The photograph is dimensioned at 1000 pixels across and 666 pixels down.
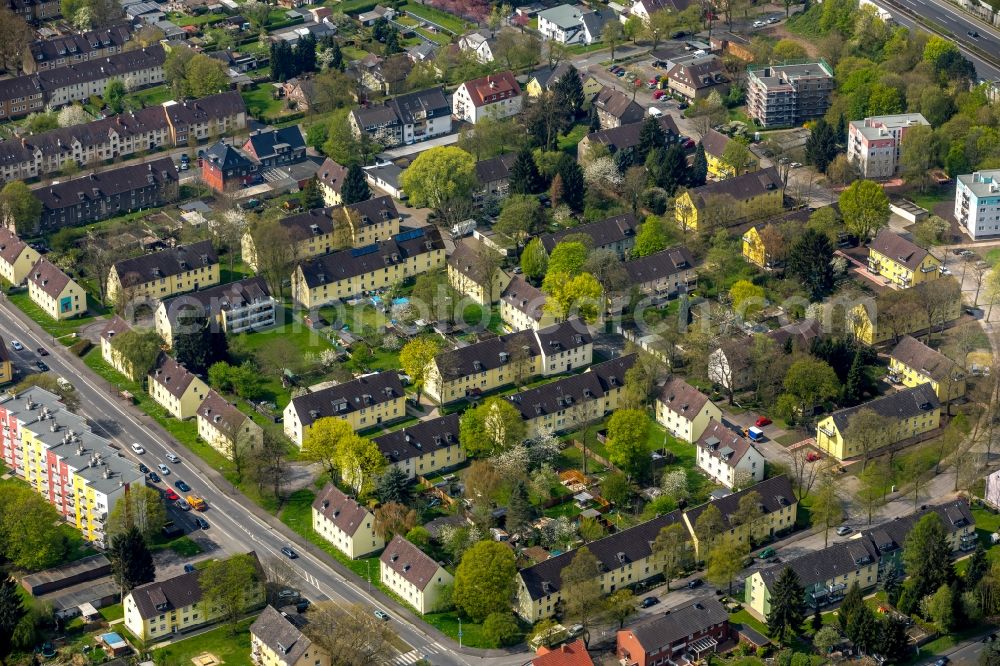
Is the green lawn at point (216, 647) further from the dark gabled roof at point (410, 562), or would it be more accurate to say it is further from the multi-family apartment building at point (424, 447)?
the multi-family apartment building at point (424, 447)

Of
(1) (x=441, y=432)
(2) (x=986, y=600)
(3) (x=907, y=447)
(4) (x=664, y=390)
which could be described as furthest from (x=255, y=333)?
(2) (x=986, y=600)

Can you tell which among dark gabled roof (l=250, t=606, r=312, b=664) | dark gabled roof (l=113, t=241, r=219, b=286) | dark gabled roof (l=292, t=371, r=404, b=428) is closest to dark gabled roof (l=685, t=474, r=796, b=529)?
dark gabled roof (l=292, t=371, r=404, b=428)

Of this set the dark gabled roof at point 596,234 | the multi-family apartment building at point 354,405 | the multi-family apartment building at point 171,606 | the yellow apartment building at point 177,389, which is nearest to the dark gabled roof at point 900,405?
the dark gabled roof at point 596,234

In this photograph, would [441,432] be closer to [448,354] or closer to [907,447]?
[448,354]

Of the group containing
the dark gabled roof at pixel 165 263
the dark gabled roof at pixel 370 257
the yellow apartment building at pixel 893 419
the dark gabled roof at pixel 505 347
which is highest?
the dark gabled roof at pixel 165 263

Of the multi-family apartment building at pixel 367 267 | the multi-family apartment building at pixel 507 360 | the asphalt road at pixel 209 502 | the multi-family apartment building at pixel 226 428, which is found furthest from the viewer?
the multi-family apartment building at pixel 367 267

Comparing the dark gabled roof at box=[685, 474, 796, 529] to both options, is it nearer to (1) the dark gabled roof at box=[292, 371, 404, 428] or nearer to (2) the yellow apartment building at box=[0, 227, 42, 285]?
(1) the dark gabled roof at box=[292, 371, 404, 428]

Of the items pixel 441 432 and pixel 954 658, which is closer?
pixel 954 658
